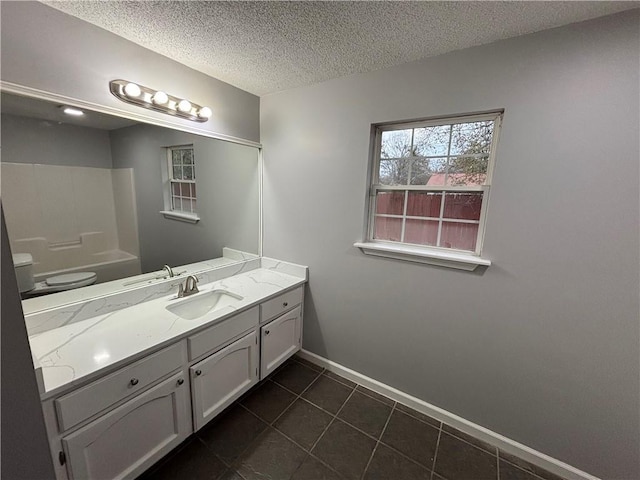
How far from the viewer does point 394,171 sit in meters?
1.83

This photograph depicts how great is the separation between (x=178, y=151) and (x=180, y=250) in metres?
0.70

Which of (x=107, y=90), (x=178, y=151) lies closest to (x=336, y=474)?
(x=178, y=151)

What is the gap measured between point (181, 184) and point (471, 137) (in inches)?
75.7

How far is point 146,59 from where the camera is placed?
1.53 m

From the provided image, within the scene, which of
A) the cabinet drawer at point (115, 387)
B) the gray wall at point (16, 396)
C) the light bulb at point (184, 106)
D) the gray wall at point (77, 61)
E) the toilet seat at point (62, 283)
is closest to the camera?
A: the gray wall at point (16, 396)

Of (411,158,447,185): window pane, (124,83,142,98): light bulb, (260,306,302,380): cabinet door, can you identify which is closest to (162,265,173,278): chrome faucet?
(260,306,302,380): cabinet door

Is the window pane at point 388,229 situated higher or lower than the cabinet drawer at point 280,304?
higher

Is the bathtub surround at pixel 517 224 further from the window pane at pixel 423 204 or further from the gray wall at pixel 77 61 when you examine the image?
the window pane at pixel 423 204

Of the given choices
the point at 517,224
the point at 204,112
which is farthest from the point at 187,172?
the point at 517,224

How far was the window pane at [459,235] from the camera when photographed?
5.33 ft

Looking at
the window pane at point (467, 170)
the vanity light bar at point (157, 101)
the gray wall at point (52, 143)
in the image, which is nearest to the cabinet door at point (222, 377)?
the gray wall at point (52, 143)

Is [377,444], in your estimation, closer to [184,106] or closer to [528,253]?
[528,253]

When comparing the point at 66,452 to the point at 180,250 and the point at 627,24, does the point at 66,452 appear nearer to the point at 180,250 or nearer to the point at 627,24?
the point at 180,250

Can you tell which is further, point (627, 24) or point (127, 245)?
point (127, 245)
